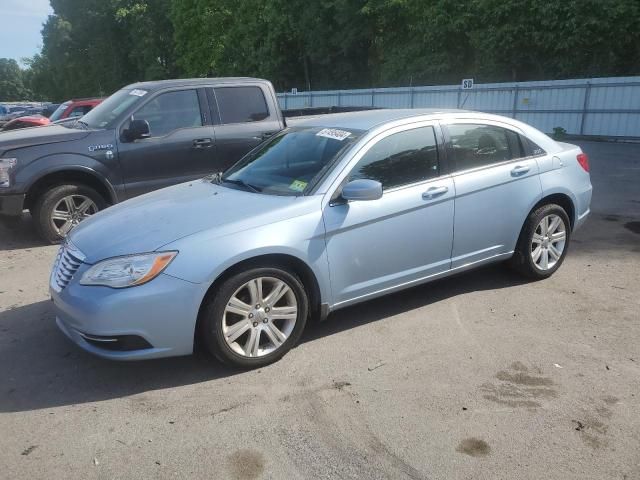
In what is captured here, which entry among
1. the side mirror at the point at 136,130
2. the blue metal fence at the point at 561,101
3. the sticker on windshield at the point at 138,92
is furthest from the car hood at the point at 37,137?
the blue metal fence at the point at 561,101

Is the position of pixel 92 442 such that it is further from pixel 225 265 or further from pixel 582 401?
pixel 582 401

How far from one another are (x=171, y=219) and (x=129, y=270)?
53 cm

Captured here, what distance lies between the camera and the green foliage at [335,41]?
24547mm

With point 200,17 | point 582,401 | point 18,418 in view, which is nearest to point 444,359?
point 582,401

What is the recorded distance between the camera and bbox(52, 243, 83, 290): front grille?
3760 mm

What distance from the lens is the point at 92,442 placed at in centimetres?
309

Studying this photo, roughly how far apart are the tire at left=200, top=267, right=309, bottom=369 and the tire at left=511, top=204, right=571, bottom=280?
89.0 inches

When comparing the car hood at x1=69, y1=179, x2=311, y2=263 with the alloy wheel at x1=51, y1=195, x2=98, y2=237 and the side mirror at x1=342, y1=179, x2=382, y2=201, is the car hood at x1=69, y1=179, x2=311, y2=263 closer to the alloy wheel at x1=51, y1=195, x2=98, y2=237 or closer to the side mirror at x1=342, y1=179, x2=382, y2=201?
the side mirror at x1=342, y1=179, x2=382, y2=201

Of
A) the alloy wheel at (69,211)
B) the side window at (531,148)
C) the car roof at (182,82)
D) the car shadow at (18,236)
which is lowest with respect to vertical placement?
the car shadow at (18,236)

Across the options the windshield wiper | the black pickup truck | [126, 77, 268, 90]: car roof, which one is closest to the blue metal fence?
[126, 77, 268, 90]: car roof

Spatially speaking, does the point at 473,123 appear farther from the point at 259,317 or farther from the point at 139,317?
the point at 139,317

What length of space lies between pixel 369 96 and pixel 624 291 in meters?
22.1

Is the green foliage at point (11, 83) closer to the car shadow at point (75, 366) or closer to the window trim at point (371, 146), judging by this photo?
the car shadow at point (75, 366)

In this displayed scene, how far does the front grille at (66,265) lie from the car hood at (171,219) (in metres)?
0.06
